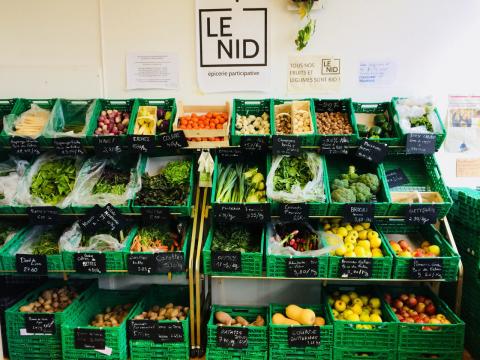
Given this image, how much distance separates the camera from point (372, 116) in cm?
322

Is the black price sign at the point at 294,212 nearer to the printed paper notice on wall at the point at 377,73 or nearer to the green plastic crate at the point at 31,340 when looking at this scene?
the printed paper notice on wall at the point at 377,73

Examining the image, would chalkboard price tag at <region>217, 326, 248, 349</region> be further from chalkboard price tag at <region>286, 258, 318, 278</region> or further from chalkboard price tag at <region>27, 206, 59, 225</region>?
chalkboard price tag at <region>27, 206, 59, 225</region>

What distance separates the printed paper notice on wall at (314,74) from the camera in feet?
10.8

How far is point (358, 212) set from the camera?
109 inches

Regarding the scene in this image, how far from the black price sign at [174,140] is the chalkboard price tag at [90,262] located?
0.88 meters

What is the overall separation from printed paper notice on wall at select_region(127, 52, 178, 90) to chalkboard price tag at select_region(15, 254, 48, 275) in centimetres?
148

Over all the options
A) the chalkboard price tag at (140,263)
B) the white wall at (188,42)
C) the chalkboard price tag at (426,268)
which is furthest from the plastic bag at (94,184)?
the chalkboard price tag at (426,268)

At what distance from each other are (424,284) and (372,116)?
4.49ft

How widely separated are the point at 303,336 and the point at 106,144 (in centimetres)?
189

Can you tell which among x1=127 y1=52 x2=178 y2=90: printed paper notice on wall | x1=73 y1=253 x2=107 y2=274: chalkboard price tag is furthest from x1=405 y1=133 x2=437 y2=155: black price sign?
x1=73 y1=253 x2=107 y2=274: chalkboard price tag

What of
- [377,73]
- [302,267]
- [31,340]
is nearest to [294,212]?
[302,267]

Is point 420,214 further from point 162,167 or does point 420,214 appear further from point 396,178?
point 162,167

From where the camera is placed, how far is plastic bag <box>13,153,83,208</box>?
2971mm

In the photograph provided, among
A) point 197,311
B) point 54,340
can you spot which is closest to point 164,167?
point 197,311
